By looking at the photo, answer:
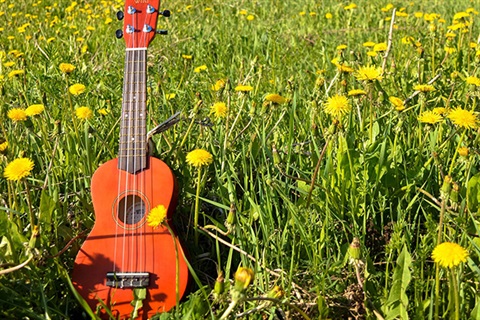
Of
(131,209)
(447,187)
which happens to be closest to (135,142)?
(131,209)

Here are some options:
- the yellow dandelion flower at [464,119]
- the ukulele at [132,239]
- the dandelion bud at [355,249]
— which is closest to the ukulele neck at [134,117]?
the ukulele at [132,239]

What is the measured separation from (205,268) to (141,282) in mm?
241

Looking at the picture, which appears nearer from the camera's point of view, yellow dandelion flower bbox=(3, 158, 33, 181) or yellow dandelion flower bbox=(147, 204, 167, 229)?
yellow dandelion flower bbox=(147, 204, 167, 229)

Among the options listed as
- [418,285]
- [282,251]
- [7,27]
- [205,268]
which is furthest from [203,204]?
[7,27]

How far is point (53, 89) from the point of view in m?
2.71

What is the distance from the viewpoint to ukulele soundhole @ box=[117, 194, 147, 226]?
159cm

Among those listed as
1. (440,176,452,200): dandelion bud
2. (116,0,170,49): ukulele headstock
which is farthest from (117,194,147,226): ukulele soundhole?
(440,176,452,200): dandelion bud

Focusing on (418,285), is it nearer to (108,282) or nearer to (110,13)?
(108,282)

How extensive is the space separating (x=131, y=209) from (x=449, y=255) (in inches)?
35.5

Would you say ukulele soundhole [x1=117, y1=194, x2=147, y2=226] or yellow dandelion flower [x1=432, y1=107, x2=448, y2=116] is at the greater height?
yellow dandelion flower [x1=432, y1=107, x2=448, y2=116]

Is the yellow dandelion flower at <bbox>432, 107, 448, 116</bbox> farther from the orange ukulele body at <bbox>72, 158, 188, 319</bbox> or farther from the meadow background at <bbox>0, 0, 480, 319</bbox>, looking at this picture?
the orange ukulele body at <bbox>72, 158, 188, 319</bbox>

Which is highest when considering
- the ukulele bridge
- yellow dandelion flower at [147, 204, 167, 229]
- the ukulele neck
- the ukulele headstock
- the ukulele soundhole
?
the ukulele headstock

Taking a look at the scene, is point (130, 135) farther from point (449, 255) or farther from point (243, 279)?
point (449, 255)

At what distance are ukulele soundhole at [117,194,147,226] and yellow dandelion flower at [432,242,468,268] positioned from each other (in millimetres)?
836
